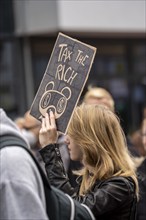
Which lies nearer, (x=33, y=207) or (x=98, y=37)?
(x=33, y=207)

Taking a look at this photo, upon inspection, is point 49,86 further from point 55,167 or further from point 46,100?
point 55,167

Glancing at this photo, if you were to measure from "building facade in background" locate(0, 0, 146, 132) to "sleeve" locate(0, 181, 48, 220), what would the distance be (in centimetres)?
848

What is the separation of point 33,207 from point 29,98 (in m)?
9.12

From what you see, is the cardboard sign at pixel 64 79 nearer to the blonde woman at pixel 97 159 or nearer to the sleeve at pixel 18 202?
the blonde woman at pixel 97 159

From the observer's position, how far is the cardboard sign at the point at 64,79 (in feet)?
8.84

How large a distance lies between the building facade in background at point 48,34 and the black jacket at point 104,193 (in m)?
7.45

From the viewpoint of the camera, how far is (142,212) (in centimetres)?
401

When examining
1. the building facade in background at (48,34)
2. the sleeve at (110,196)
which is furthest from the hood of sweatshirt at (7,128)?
the building facade in background at (48,34)

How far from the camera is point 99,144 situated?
2.83m

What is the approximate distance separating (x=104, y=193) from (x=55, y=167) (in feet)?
0.94

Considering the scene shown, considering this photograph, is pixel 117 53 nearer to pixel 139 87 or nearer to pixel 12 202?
pixel 139 87

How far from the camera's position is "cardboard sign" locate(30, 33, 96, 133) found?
8.84 feet

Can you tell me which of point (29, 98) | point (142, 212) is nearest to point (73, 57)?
point (142, 212)

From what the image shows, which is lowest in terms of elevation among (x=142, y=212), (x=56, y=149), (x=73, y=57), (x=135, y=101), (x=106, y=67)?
(x=135, y=101)
